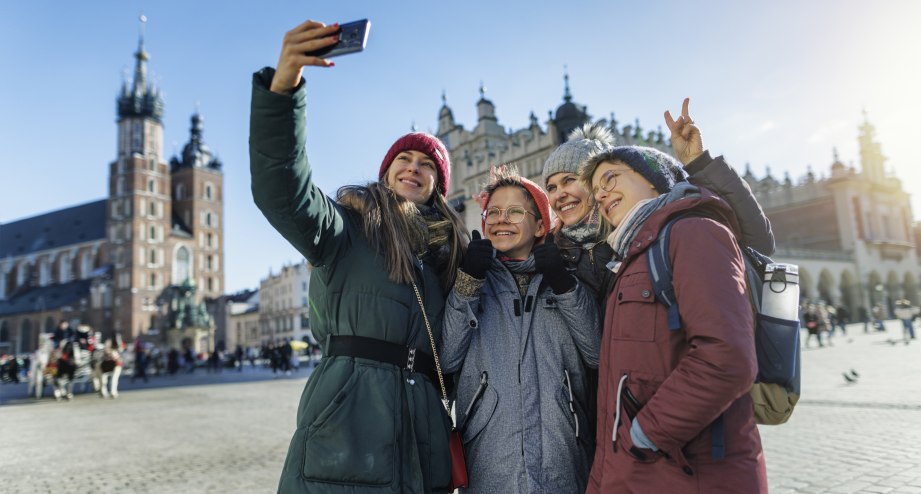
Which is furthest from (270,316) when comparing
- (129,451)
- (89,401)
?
(129,451)

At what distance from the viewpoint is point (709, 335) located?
5.57 ft

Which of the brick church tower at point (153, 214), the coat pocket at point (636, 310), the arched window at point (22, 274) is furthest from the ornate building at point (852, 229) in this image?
the arched window at point (22, 274)

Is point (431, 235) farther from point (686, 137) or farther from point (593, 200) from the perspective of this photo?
point (686, 137)

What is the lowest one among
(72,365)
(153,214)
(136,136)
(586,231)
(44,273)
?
(72,365)

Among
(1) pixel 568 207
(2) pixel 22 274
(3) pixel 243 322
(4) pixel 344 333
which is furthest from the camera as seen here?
(3) pixel 243 322

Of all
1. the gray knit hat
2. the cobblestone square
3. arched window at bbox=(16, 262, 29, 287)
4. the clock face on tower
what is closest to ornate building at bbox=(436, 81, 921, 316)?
the cobblestone square

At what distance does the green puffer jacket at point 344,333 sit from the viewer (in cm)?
191

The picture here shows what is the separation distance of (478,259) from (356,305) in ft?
1.65

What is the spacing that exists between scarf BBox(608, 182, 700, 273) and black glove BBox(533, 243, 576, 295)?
0.25 metres

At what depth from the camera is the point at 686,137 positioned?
8.50ft

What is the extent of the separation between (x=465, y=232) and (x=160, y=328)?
7874 cm

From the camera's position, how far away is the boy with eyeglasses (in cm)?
235

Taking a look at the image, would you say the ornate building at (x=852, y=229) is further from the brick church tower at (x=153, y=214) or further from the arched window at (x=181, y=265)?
the arched window at (x=181, y=265)

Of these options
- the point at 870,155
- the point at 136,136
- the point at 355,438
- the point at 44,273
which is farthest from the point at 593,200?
the point at 44,273
